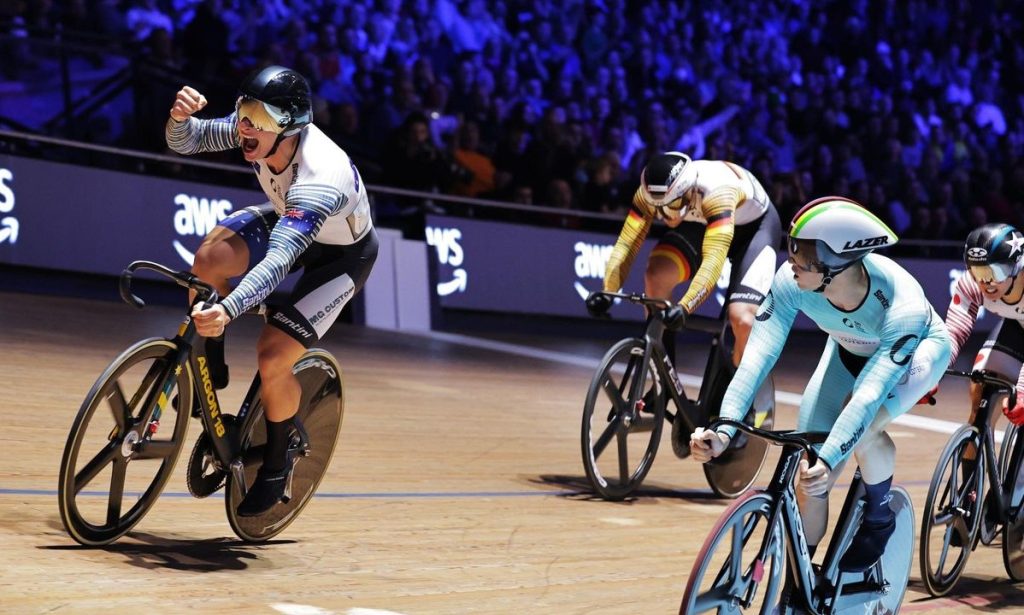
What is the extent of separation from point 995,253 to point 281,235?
2529mm

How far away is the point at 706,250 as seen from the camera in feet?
18.8

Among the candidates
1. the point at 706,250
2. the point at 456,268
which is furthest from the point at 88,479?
the point at 456,268

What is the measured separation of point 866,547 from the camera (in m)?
3.77

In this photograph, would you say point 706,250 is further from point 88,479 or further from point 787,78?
point 787,78

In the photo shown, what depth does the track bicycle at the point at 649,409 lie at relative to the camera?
226 inches

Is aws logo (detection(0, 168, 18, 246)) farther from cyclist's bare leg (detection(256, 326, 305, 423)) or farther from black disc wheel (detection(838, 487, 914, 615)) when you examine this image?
black disc wheel (detection(838, 487, 914, 615))

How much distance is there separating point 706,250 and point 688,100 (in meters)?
8.79

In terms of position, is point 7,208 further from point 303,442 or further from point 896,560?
point 896,560

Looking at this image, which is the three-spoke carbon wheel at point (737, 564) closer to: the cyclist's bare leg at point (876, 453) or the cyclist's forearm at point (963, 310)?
the cyclist's bare leg at point (876, 453)

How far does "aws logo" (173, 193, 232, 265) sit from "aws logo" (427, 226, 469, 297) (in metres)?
1.87

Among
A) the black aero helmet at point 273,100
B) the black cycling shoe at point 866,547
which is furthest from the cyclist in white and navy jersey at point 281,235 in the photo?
the black cycling shoe at point 866,547

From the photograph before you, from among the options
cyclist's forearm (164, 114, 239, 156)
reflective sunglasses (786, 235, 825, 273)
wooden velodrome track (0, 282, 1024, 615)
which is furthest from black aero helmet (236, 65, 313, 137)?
reflective sunglasses (786, 235, 825, 273)

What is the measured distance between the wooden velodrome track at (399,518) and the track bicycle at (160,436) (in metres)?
0.11

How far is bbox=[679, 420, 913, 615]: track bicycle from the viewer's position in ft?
10.5
